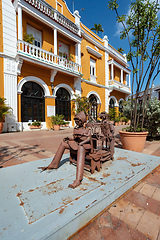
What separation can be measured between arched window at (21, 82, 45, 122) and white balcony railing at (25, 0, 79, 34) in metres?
5.29

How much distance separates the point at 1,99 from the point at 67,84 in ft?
18.7

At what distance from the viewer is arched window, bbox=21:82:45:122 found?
8.80 m

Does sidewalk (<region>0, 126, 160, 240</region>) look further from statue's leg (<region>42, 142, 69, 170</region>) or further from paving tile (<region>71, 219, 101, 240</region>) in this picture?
statue's leg (<region>42, 142, 69, 170</region>)

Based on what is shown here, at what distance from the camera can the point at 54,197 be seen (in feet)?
4.42

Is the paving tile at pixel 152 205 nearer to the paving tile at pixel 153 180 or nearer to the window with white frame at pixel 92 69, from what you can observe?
the paving tile at pixel 153 180

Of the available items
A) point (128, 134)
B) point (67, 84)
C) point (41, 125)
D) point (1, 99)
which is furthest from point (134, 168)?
point (67, 84)

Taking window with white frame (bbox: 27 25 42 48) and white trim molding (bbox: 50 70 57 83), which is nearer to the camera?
window with white frame (bbox: 27 25 42 48)

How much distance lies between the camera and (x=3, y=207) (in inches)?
47.7

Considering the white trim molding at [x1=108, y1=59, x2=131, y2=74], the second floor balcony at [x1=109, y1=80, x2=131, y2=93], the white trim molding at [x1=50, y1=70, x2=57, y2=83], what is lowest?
the white trim molding at [x1=50, y1=70, x2=57, y2=83]

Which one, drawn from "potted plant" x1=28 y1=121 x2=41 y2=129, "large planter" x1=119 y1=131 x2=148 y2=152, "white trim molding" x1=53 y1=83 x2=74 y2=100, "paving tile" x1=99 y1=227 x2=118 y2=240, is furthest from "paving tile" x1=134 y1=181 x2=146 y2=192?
"white trim molding" x1=53 y1=83 x2=74 y2=100

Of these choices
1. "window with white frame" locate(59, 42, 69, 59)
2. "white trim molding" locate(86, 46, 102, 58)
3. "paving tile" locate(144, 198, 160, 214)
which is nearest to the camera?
"paving tile" locate(144, 198, 160, 214)

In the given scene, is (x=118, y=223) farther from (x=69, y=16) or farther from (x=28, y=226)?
(x=69, y=16)

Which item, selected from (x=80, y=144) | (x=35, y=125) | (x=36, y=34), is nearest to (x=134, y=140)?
(x=80, y=144)

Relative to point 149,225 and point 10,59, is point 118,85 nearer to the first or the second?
point 10,59
